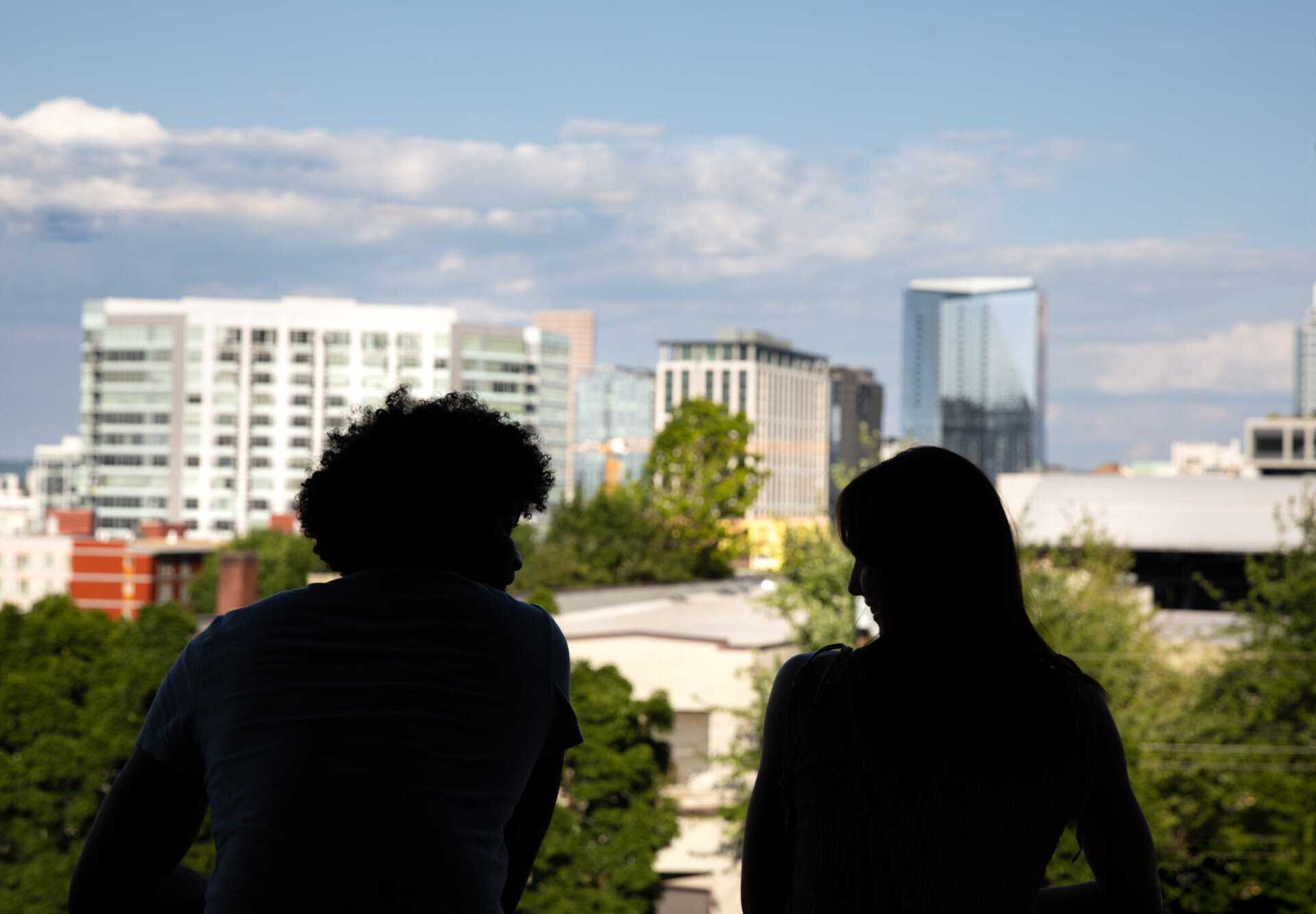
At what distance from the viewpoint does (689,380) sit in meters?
116

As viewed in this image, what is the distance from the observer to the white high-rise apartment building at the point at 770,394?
112 meters

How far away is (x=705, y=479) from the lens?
36.8 meters

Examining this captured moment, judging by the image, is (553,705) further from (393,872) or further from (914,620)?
(914,620)

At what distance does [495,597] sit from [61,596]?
23571 mm

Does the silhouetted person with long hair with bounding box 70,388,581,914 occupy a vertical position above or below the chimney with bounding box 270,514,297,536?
above

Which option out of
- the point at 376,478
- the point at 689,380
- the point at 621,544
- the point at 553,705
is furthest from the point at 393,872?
the point at 689,380

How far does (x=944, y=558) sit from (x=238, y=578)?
65.4 ft

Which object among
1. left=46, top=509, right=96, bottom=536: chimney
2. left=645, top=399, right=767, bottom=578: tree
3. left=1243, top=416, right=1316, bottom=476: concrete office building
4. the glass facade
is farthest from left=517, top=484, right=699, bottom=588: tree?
the glass facade

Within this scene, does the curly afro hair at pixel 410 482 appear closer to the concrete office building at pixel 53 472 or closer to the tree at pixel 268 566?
the tree at pixel 268 566

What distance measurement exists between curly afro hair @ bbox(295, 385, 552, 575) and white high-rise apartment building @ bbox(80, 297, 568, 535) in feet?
287

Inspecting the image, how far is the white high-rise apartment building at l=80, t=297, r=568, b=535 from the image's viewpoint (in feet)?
290

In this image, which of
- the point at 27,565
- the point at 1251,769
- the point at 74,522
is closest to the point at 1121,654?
the point at 1251,769

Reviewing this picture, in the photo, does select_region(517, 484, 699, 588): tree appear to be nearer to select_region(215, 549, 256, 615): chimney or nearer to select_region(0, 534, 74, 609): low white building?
select_region(215, 549, 256, 615): chimney

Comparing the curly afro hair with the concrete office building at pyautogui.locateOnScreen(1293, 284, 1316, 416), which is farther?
the concrete office building at pyautogui.locateOnScreen(1293, 284, 1316, 416)
